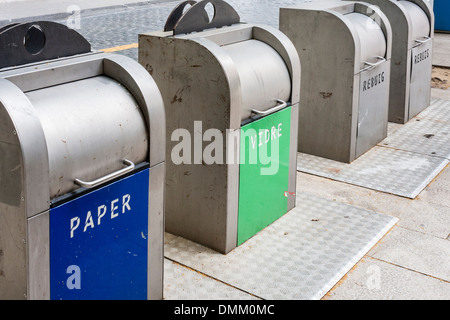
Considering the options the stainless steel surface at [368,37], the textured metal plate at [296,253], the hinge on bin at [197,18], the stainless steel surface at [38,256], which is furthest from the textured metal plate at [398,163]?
the stainless steel surface at [38,256]

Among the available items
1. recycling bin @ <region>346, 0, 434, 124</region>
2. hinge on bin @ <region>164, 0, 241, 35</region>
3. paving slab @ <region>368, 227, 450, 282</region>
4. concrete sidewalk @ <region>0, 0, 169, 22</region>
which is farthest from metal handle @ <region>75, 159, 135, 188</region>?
concrete sidewalk @ <region>0, 0, 169, 22</region>

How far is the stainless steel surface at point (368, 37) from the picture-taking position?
490 centimetres

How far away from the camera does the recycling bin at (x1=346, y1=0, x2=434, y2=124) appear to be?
5605mm

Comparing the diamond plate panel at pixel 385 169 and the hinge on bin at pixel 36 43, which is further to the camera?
the diamond plate panel at pixel 385 169

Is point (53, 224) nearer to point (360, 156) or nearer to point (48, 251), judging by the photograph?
point (48, 251)

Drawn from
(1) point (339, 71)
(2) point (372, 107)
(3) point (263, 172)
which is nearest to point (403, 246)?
(3) point (263, 172)

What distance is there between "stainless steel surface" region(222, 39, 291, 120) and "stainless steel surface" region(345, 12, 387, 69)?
1.22 meters

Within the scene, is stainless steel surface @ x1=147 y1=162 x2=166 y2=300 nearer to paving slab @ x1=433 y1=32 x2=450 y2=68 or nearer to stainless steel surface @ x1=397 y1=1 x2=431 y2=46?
stainless steel surface @ x1=397 y1=1 x2=431 y2=46

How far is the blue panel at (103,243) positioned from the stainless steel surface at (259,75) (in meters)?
0.95

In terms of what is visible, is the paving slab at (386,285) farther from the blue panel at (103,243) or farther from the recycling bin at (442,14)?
the recycling bin at (442,14)

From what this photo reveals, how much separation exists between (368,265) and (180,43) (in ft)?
4.91
